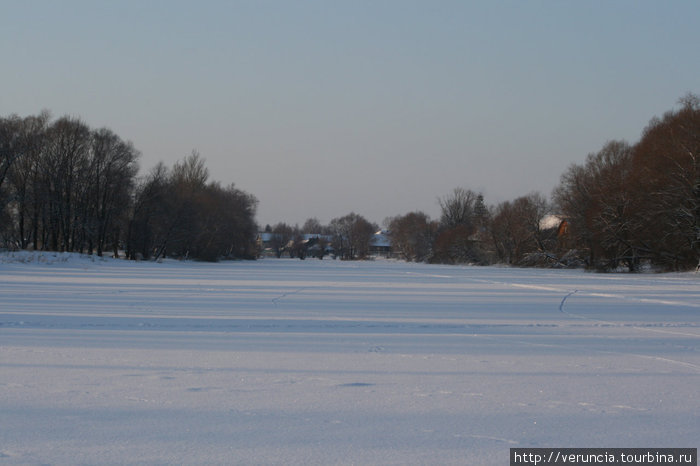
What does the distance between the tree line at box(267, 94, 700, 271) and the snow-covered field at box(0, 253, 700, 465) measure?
2986 cm

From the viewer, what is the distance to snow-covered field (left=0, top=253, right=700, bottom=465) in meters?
4.29

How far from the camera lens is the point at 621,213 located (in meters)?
45.2

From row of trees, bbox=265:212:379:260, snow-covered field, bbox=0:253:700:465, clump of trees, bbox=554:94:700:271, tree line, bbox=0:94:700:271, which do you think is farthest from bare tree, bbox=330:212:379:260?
snow-covered field, bbox=0:253:700:465

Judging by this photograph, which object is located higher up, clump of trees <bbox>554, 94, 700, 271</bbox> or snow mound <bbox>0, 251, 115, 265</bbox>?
clump of trees <bbox>554, 94, 700, 271</bbox>

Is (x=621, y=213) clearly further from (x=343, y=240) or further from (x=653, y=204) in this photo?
(x=343, y=240)

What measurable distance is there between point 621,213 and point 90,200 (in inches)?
1618

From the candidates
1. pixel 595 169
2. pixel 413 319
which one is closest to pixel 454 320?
pixel 413 319

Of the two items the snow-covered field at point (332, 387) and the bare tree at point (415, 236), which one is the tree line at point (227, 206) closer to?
the bare tree at point (415, 236)

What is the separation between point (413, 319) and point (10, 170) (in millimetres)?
43257

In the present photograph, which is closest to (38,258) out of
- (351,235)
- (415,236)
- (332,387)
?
(332,387)

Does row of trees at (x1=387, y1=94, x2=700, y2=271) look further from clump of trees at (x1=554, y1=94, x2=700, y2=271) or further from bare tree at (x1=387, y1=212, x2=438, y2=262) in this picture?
bare tree at (x1=387, y1=212, x2=438, y2=262)

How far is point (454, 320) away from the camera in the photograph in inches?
494

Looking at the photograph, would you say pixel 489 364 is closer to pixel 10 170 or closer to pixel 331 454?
pixel 331 454

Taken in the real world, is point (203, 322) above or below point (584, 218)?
below
